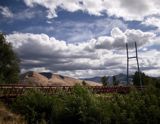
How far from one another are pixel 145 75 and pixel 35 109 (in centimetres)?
7496

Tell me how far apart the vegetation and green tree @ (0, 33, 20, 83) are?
34823 mm

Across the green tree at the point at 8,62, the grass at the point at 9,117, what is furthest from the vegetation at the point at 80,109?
the green tree at the point at 8,62

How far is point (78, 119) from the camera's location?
28078 mm

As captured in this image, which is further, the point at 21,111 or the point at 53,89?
the point at 53,89

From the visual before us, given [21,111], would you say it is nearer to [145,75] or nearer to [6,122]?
[6,122]

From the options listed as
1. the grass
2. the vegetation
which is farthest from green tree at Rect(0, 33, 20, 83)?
the grass

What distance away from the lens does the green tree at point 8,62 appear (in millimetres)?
64512

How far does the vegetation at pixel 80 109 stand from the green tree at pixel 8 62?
34823 millimetres

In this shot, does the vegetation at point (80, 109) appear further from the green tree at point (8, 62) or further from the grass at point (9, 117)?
the green tree at point (8, 62)

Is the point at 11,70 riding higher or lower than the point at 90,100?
higher

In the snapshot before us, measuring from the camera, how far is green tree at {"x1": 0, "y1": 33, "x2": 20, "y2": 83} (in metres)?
64.5

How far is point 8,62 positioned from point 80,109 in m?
41.0

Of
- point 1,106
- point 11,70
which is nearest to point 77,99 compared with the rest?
point 1,106


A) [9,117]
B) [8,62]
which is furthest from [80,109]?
[8,62]
